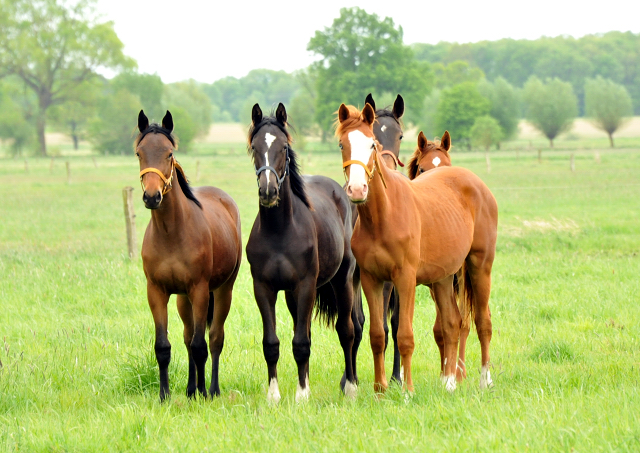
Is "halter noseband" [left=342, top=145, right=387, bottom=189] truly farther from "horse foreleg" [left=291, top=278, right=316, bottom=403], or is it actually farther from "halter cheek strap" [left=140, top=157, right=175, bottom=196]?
"halter cheek strap" [left=140, top=157, right=175, bottom=196]

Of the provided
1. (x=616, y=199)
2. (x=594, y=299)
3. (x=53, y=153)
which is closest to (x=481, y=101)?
(x=53, y=153)

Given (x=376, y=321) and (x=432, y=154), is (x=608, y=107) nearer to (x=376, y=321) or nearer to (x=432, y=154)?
(x=432, y=154)

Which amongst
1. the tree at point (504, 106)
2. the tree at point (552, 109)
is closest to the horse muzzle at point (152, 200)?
the tree at point (504, 106)

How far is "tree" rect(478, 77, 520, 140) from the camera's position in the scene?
7025 cm

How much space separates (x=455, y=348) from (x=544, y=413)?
4.48 feet

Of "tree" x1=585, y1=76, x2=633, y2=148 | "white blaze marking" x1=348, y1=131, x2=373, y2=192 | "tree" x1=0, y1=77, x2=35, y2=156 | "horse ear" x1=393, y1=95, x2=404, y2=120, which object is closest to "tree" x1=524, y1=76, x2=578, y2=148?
"tree" x1=585, y1=76, x2=633, y2=148

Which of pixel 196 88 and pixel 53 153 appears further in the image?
pixel 196 88

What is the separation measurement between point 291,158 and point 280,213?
1.71 ft

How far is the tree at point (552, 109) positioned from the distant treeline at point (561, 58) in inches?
1392

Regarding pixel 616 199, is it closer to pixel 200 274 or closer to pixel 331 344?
pixel 331 344

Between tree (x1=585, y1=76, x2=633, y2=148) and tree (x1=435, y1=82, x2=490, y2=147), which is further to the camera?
tree (x1=585, y1=76, x2=633, y2=148)

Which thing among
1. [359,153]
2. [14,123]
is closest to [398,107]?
[359,153]

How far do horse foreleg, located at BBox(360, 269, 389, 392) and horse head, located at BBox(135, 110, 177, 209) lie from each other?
5.37 ft

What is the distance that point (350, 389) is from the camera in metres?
4.99
